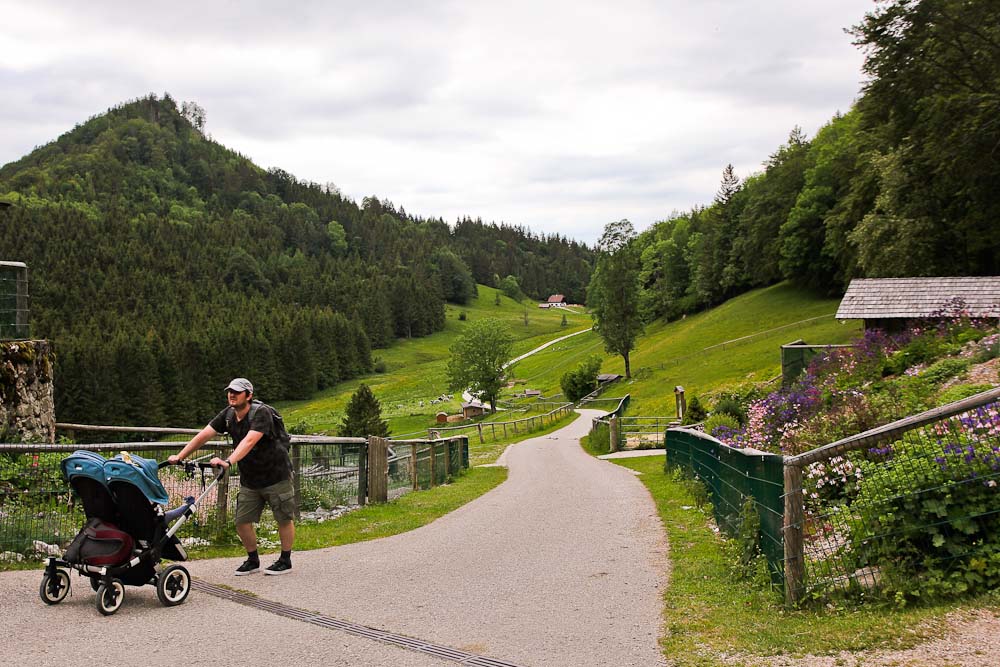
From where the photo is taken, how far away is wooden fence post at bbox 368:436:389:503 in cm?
1429

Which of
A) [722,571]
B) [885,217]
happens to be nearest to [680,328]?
[885,217]

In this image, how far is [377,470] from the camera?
47.3 ft

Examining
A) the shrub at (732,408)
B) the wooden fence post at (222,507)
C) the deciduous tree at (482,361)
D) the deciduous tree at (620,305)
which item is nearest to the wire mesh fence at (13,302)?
the wooden fence post at (222,507)

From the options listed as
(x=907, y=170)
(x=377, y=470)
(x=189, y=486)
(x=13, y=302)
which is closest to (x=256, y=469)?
(x=189, y=486)

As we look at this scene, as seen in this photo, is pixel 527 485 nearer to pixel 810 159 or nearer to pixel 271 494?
pixel 271 494

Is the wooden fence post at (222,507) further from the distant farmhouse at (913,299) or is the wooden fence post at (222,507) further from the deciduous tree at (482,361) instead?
the deciduous tree at (482,361)

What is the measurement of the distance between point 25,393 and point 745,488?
1151cm

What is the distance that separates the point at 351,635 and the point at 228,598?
1.68 meters

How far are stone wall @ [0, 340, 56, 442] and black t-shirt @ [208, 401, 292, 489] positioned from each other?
645cm

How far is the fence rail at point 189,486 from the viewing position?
8.06m

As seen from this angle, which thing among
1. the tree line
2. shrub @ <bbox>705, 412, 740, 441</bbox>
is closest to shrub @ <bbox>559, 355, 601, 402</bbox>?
the tree line

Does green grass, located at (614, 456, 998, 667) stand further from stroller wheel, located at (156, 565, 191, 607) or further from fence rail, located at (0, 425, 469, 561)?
fence rail, located at (0, 425, 469, 561)

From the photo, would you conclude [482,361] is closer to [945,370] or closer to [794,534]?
[945,370]

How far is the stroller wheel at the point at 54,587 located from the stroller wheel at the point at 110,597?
15.8 inches
